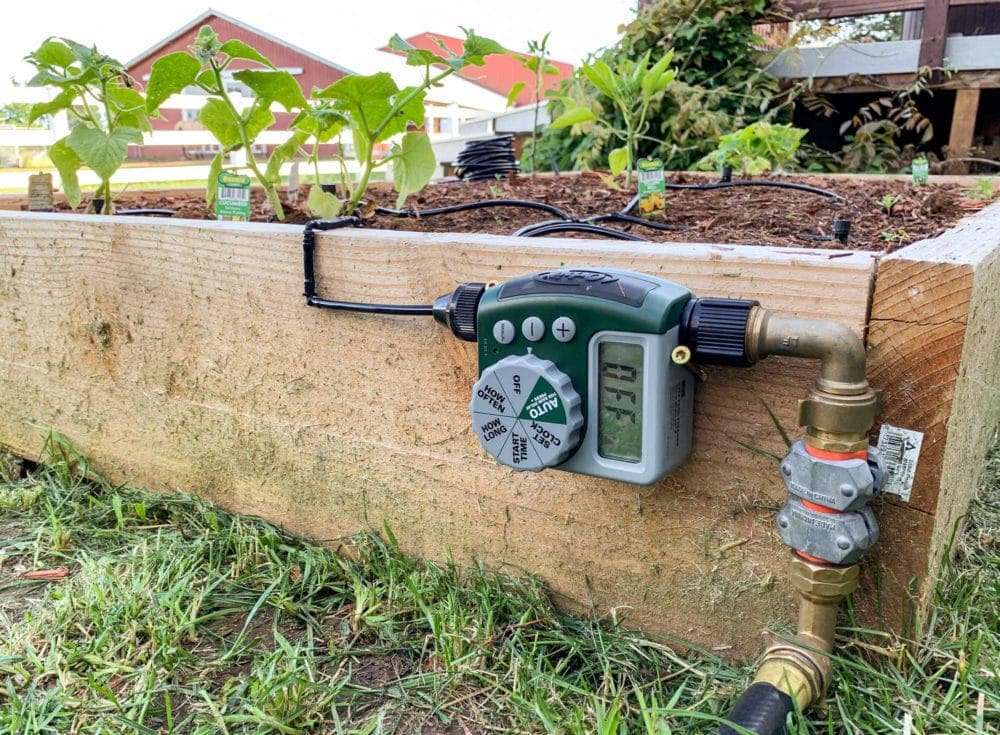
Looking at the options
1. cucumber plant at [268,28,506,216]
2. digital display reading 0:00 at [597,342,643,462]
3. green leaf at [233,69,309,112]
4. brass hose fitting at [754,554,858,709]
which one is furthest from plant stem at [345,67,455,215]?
brass hose fitting at [754,554,858,709]

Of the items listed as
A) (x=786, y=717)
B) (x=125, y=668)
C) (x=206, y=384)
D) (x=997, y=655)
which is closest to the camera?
(x=786, y=717)

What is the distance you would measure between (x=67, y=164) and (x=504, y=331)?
1.24 meters

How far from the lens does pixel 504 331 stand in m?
0.93

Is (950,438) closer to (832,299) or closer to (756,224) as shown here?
(832,299)

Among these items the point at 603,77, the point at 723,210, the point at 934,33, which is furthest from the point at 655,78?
the point at 934,33

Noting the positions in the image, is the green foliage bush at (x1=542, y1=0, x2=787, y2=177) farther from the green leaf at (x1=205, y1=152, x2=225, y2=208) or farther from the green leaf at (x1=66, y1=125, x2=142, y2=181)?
the green leaf at (x1=66, y1=125, x2=142, y2=181)

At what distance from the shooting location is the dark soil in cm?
148

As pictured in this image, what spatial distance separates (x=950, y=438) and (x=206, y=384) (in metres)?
1.13

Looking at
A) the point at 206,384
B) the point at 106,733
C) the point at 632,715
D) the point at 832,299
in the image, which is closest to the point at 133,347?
the point at 206,384

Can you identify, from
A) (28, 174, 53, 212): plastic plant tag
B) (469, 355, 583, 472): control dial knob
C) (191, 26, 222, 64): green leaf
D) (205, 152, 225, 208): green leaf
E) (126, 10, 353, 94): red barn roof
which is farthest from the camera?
(126, 10, 353, 94): red barn roof

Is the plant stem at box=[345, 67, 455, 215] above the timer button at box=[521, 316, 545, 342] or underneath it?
above

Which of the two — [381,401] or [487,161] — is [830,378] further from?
[487,161]

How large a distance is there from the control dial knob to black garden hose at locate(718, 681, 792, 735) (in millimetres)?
312

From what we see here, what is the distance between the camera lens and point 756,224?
1624mm
